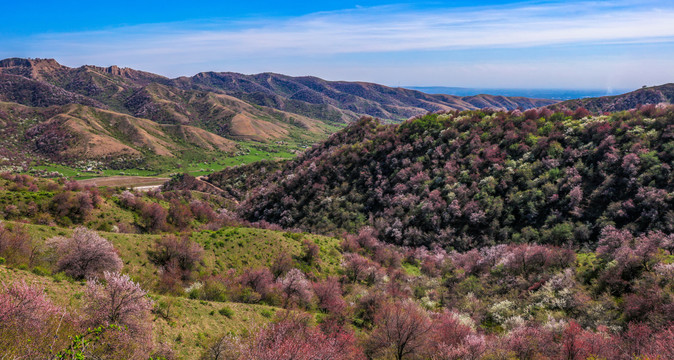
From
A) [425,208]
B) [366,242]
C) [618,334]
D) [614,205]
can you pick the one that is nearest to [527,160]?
[614,205]

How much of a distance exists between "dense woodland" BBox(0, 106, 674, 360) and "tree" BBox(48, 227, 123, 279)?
0.33ft

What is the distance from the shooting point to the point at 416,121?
7900cm

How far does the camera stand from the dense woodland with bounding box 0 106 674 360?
14.2 metres

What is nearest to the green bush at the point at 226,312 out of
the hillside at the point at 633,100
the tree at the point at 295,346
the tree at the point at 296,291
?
the tree at the point at 295,346

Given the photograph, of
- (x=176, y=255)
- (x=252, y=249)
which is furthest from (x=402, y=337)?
(x=252, y=249)

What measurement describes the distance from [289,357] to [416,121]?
75.8 metres

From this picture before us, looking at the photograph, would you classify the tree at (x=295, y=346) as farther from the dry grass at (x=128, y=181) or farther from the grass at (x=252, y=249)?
the dry grass at (x=128, y=181)

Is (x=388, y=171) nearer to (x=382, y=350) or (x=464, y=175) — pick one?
(x=464, y=175)

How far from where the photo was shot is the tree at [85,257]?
18062 millimetres

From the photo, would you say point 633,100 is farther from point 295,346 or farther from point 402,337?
point 295,346

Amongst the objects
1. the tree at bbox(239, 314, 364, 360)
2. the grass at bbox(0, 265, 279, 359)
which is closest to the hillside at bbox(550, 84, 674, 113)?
the tree at bbox(239, 314, 364, 360)

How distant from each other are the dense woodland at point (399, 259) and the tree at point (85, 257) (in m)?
0.10

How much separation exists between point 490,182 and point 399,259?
75.9ft

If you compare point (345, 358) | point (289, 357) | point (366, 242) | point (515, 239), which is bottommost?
point (366, 242)
